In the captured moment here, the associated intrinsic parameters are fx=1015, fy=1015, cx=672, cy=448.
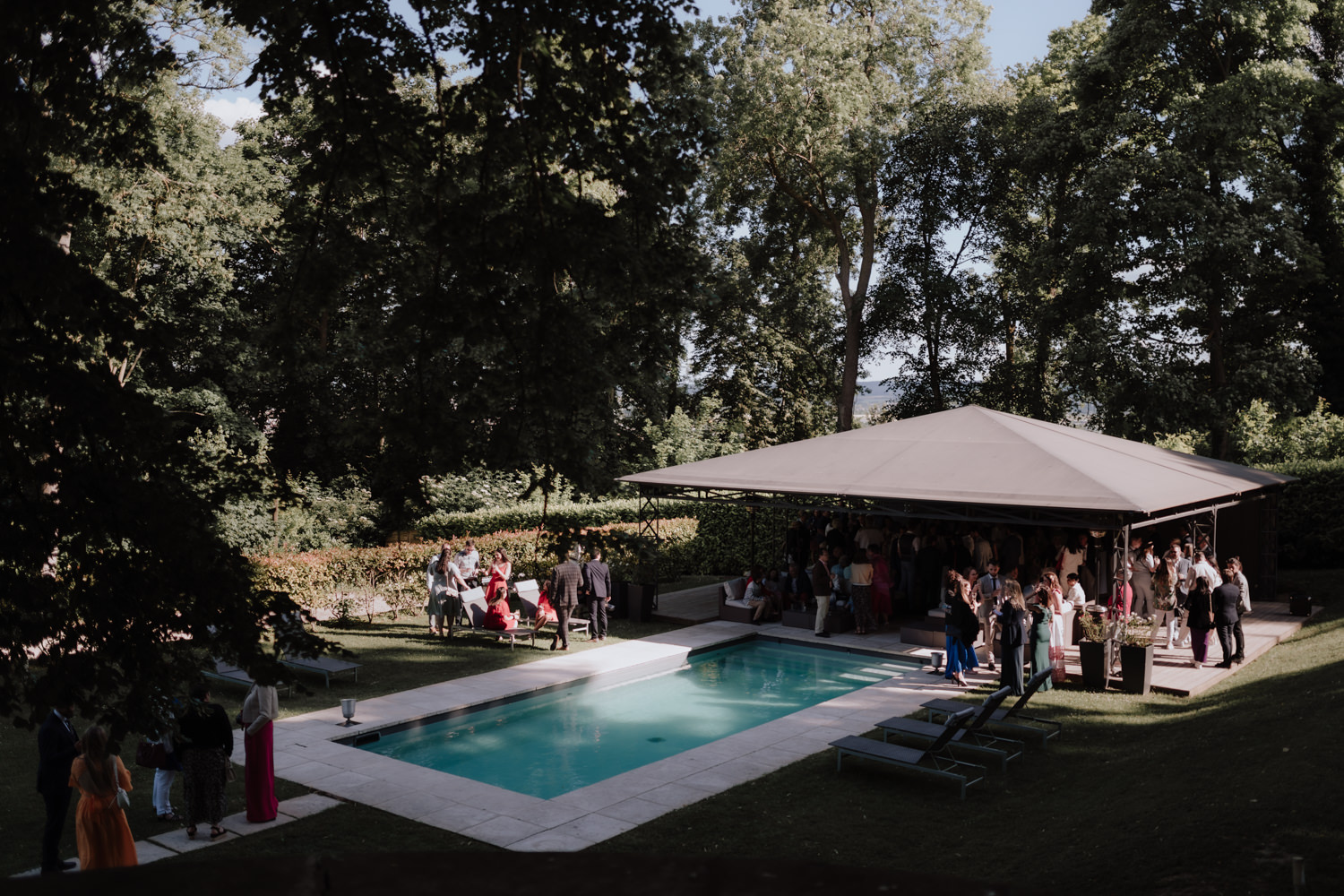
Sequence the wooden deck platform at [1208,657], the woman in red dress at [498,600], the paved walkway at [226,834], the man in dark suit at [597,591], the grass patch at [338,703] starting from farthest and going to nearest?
the man in dark suit at [597,591]
the woman in red dress at [498,600]
the wooden deck platform at [1208,657]
the grass patch at [338,703]
the paved walkway at [226,834]

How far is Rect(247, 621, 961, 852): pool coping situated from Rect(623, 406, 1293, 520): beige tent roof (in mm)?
2986

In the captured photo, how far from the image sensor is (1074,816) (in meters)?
9.19

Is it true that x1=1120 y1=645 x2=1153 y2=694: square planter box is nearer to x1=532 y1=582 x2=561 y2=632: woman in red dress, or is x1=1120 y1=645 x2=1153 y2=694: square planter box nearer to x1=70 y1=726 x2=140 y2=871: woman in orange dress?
x1=532 y1=582 x2=561 y2=632: woman in red dress

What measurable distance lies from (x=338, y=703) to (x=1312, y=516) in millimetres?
21765

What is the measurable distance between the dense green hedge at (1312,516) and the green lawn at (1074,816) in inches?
490

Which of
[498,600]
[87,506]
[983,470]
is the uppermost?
[983,470]

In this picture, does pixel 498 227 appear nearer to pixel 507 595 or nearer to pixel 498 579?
pixel 498 579

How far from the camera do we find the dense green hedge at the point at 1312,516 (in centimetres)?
2314

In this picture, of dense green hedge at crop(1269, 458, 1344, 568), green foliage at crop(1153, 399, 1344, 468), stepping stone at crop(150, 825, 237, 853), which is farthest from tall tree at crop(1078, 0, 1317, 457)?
stepping stone at crop(150, 825, 237, 853)

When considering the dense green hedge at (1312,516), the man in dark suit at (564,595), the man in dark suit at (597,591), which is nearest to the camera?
the man in dark suit at (564,595)

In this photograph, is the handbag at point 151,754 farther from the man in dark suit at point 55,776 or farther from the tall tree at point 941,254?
the tall tree at point 941,254

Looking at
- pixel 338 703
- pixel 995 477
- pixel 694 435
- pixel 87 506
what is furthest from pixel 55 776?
pixel 694 435

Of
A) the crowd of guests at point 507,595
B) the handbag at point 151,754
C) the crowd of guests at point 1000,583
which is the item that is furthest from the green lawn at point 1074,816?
the crowd of guests at point 507,595

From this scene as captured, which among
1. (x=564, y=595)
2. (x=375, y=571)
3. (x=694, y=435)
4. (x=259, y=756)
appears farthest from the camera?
(x=694, y=435)
